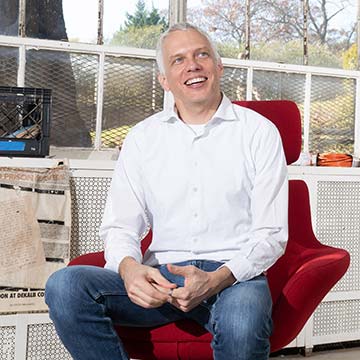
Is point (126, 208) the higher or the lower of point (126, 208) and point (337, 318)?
the higher

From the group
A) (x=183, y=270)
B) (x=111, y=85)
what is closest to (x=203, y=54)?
(x=183, y=270)

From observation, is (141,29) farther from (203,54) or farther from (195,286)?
(195,286)

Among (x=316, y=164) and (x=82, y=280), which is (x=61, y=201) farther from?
(x=316, y=164)

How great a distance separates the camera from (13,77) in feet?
9.09

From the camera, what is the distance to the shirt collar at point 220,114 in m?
1.82

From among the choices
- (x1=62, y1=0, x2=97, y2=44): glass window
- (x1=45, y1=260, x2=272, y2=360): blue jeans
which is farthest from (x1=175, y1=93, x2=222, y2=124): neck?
(x1=62, y1=0, x2=97, y2=44): glass window

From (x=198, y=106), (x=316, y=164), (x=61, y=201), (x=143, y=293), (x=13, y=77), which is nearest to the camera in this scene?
(x=143, y=293)

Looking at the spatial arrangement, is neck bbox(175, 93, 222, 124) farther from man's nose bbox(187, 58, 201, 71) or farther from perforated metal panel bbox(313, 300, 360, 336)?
perforated metal panel bbox(313, 300, 360, 336)

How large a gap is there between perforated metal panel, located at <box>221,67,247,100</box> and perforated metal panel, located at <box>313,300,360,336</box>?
1.09 m

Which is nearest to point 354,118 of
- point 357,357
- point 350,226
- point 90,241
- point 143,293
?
point 350,226

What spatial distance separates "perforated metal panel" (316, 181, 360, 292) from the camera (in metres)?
2.83

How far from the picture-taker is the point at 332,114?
131 inches

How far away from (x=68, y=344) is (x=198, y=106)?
2.47ft

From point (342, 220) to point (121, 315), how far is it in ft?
5.00
